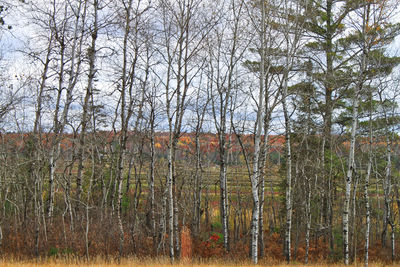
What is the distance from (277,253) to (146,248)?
678 cm

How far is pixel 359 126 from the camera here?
16266 millimetres

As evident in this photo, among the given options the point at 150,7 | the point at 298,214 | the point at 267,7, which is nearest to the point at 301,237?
the point at 298,214

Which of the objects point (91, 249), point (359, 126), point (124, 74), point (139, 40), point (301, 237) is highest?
point (139, 40)

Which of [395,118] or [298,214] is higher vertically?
[395,118]

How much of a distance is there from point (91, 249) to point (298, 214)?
488 inches

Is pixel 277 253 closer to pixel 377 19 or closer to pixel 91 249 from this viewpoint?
pixel 91 249

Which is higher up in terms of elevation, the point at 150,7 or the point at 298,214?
the point at 150,7

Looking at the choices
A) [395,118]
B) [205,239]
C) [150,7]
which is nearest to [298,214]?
[205,239]

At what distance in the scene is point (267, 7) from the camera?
37.2ft

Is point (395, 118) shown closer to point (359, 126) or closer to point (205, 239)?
point (359, 126)

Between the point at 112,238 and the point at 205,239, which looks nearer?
the point at 112,238

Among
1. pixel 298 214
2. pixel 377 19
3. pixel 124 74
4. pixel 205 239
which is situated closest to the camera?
pixel 377 19

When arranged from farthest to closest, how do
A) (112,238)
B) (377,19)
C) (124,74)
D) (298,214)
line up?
1. (298,214)
2. (112,238)
3. (124,74)
4. (377,19)

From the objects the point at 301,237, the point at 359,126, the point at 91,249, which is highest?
the point at 359,126
